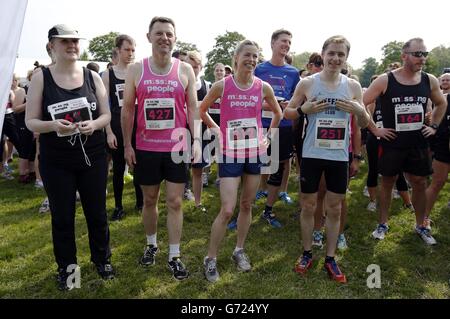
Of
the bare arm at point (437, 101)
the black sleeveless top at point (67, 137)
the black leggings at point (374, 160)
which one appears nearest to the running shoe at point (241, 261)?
the black sleeveless top at point (67, 137)

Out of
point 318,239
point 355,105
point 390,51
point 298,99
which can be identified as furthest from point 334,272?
point 390,51

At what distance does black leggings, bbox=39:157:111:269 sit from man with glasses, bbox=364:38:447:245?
3036 mm

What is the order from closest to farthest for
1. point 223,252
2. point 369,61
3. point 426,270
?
point 426,270 < point 223,252 < point 369,61

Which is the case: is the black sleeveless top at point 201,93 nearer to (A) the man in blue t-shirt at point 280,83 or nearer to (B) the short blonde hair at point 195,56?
(B) the short blonde hair at point 195,56

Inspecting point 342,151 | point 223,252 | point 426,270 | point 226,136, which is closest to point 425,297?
point 426,270

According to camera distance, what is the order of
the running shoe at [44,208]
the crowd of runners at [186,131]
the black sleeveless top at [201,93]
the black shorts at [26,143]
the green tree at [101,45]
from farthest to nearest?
1. the green tree at [101,45]
2. the black shorts at [26,143]
3. the black sleeveless top at [201,93]
4. the running shoe at [44,208]
5. the crowd of runners at [186,131]

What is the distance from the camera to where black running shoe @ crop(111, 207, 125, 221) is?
5.21 meters

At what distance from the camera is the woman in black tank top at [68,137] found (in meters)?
3.09

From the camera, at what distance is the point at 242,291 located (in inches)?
136

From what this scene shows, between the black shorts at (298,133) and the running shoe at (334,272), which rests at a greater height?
the black shorts at (298,133)

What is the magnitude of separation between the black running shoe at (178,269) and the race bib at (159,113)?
1336 millimetres

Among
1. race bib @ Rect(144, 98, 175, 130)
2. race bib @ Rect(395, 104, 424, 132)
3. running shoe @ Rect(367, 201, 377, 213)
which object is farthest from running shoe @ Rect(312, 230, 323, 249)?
race bib @ Rect(144, 98, 175, 130)

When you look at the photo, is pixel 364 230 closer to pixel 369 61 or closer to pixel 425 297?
pixel 425 297
